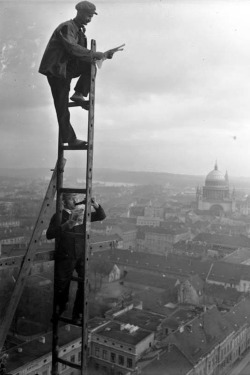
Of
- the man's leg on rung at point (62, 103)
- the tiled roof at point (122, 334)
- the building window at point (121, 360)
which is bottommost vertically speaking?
the building window at point (121, 360)

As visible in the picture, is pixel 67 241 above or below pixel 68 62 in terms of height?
below

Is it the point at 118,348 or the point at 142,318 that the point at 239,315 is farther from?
the point at 118,348

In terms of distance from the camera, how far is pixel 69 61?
2.07 metres

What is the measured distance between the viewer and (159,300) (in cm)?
1438

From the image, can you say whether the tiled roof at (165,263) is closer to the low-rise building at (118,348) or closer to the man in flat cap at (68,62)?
the low-rise building at (118,348)

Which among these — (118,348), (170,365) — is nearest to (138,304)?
(118,348)

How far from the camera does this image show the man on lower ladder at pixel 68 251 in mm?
2041

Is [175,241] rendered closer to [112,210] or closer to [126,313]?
[112,210]

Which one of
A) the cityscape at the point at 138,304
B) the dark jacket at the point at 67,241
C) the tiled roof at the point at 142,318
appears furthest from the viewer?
the tiled roof at the point at 142,318

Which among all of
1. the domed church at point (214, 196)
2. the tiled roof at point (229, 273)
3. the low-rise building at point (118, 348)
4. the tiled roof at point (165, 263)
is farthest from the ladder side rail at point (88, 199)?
the domed church at point (214, 196)

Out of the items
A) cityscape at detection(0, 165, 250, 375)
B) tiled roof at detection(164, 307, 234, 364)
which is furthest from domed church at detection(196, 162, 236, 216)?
tiled roof at detection(164, 307, 234, 364)

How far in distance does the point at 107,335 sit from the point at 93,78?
29.7 ft

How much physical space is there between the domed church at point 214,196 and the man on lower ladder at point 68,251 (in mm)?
33747

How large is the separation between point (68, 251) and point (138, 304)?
12.0 m
